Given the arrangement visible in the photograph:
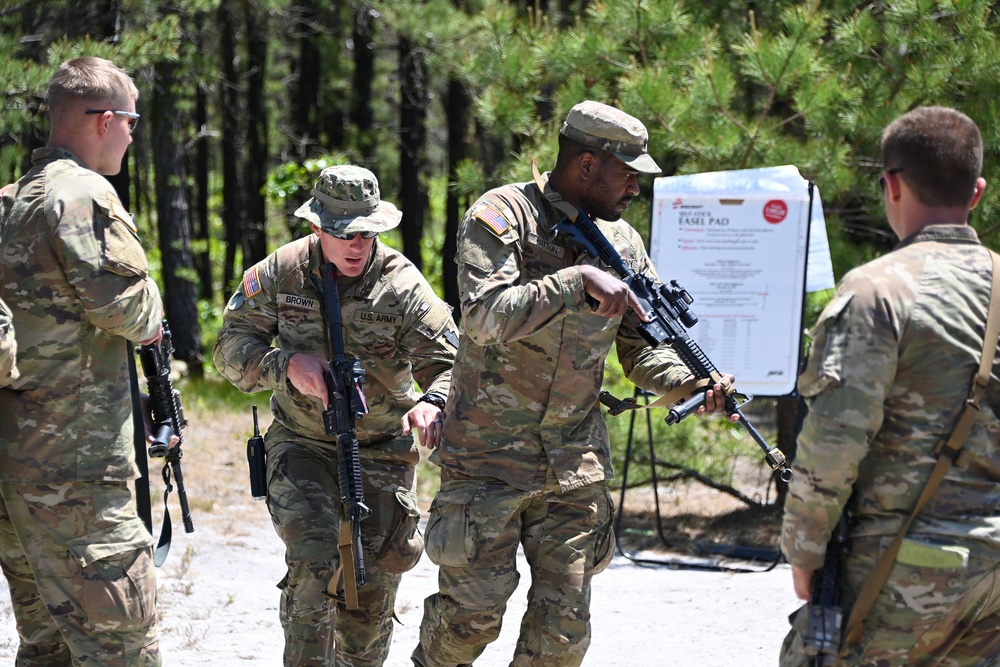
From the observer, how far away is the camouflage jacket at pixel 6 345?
3328 mm

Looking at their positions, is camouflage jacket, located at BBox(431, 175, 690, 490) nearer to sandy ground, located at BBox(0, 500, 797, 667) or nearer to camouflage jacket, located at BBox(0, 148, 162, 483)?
camouflage jacket, located at BBox(0, 148, 162, 483)

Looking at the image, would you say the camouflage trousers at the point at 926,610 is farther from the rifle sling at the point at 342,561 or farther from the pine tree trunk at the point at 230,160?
the pine tree trunk at the point at 230,160

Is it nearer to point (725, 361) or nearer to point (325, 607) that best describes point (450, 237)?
point (725, 361)

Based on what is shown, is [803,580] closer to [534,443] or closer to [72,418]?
[534,443]

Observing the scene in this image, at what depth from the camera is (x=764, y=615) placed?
239 inches

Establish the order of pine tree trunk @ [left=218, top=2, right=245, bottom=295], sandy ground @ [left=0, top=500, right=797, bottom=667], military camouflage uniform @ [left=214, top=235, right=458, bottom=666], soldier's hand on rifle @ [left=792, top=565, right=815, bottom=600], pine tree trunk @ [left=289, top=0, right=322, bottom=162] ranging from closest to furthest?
soldier's hand on rifle @ [left=792, top=565, right=815, bottom=600]
military camouflage uniform @ [left=214, top=235, right=458, bottom=666]
sandy ground @ [left=0, top=500, right=797, bottom=667]
pine tree trunk @ [left=218, top=2, right=245, bottom=295]
pine tree trunk @ [left=289, top=0, right=322, bottom=162]

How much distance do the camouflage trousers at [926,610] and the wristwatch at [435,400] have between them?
67.9 inches

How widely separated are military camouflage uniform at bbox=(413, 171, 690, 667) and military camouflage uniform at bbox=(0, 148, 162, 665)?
1078 millimetres

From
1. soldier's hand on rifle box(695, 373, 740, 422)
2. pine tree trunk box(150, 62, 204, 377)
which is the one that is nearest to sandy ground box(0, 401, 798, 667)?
soldier's hand on rifle box(695, 373, 740, 422)

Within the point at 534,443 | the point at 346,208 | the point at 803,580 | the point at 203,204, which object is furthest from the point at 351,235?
the point at 203,204

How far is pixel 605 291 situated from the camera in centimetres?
361

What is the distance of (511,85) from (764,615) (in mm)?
4128

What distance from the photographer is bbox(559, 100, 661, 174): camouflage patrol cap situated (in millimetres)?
3910

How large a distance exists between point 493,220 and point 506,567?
1.24 metres
